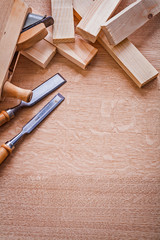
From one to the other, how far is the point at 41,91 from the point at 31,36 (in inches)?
8.2

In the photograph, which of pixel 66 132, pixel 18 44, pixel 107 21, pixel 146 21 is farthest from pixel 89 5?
pixel 66 132

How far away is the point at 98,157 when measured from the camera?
92 cm

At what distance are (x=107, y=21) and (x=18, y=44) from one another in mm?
357

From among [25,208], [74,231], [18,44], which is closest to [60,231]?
[74,231]

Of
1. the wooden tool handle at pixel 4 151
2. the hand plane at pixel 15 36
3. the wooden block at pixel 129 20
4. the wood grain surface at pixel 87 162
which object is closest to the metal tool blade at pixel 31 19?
the hand plane at pixel 15 36

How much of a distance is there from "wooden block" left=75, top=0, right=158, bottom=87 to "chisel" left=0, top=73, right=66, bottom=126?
0.79ft

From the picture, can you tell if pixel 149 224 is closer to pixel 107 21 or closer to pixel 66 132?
pixel 66 132

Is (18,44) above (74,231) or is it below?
above

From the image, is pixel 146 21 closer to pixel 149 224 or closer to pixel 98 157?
pixel 98 157

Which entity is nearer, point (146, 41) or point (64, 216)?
point (64, 216)

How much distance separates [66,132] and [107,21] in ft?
1.53

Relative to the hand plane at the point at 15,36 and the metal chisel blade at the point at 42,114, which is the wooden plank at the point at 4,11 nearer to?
the hand plane at the point at 15,36

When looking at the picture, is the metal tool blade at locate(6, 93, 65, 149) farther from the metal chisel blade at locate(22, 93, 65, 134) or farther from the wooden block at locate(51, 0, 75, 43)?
the wooden block at locate(51, 0, 75, 43)

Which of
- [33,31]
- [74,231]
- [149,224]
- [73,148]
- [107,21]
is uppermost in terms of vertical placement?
[33,31]
